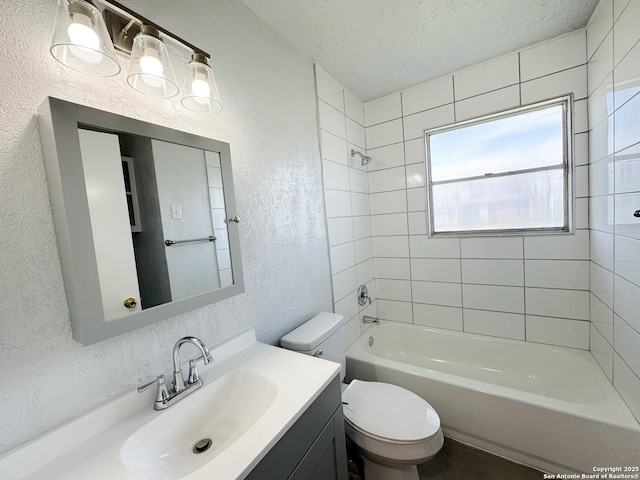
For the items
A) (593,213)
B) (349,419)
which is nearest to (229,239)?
(349,419)

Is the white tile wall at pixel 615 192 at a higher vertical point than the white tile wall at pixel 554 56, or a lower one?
lower

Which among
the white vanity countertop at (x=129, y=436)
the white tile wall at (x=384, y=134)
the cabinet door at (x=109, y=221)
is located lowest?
the white vanity countertop at (x=129, y=436)

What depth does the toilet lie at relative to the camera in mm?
1121

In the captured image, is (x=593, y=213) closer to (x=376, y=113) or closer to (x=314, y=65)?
(x=376, y=113)

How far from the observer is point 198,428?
86cm

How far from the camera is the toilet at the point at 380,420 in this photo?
1.12 meters

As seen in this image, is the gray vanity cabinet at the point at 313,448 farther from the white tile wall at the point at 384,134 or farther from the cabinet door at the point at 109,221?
the white tile wall at the point at 384,134

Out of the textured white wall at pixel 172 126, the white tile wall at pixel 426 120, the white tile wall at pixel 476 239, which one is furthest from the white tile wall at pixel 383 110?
the textured white wall at pixel 172 126

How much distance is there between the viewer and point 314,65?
5.56 feet

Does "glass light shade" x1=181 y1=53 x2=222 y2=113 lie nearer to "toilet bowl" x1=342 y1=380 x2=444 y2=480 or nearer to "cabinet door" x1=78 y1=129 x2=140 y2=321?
"cabinet door" x1=78 y1=129 x2=140 y2=321

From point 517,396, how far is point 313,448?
1200mm

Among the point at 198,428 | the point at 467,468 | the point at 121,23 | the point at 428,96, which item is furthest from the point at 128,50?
the point at 467,468

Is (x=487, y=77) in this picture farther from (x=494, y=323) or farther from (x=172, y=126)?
(x=172, y=126)

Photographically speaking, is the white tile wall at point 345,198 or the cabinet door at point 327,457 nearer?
the cabinet door at point 327,457
